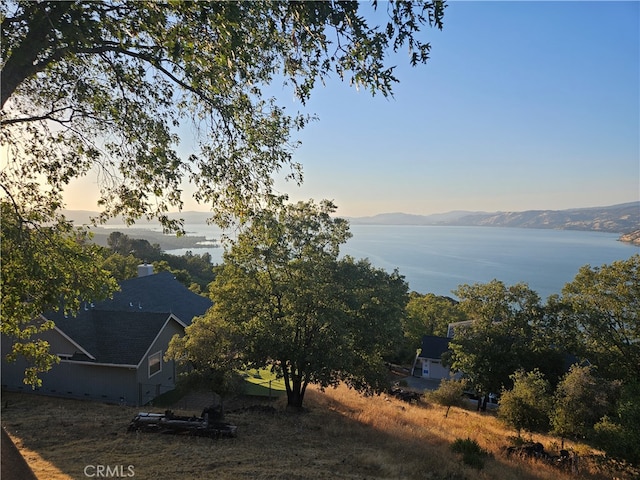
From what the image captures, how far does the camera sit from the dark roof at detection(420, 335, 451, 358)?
48.5m

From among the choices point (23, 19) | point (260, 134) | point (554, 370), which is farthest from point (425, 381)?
point (23, 19)

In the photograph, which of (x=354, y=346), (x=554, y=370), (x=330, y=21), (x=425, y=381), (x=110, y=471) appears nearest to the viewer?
(x=330, y=21)

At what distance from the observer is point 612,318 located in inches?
1085

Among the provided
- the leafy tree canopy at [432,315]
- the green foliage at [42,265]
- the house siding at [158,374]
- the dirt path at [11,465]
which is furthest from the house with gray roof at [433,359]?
the dirt path at [11,465]

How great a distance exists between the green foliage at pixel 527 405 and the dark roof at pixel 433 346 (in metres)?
28.0

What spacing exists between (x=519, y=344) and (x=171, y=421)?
23.5m

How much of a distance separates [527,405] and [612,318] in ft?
41.8

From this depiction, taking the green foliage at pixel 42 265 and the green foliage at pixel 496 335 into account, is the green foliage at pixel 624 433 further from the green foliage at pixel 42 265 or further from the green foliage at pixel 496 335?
the green foliage at pixel 42 265

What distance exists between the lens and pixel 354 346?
19641 millimetres

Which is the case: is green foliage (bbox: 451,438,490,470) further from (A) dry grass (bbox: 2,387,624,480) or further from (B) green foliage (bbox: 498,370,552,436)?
(B) green foliage (bbox: 498,370,552,436)

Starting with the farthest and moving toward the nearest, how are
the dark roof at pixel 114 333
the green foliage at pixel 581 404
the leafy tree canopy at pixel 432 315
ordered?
the leafy tree canopy at pixel 432 315 < the dark roof at pixel 114 333 < the green foliage at pixel 581 404

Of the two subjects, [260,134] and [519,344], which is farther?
[519,344]

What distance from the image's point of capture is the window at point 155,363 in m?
20.8

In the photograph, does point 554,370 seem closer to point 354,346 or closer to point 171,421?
point 354,346
